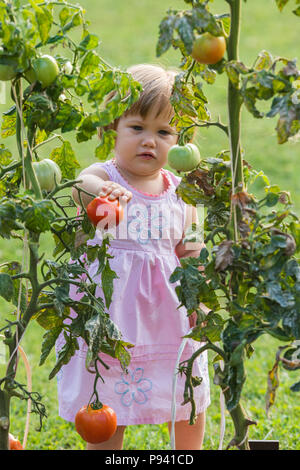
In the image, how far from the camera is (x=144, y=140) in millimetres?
2160

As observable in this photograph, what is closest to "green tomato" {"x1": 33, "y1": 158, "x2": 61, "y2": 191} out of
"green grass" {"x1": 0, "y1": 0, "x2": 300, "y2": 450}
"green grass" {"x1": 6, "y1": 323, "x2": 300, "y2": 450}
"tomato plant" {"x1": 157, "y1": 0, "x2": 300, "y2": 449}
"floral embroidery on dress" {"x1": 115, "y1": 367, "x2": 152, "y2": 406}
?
"tomato plant" {"x1": 157, "y1": 0, "x2": 300, "y2": 449}

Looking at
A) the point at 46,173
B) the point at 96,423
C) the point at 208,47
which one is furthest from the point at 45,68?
the point at 96,423

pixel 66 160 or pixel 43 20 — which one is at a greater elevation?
pixel 43 20

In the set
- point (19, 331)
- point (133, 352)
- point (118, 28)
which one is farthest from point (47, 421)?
point (118, 28)

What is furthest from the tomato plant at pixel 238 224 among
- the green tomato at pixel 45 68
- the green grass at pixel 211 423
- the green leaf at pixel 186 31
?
the green grass at pixel 211 423

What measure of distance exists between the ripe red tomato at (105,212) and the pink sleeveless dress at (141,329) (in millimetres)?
579

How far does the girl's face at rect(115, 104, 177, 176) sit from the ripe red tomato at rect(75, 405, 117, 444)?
79 centimetres

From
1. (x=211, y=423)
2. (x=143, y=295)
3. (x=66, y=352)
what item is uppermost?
(x=143, y=295)

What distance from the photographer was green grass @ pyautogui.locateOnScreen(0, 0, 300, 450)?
9.21 feet

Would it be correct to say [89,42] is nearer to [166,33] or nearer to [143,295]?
[166,33]

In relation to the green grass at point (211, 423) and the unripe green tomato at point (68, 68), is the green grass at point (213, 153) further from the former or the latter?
the unripe green tomato at point (68, 68)

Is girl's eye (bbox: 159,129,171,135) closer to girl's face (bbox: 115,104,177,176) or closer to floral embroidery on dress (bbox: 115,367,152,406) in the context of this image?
girl's face (bbox: 115,104,177,176)

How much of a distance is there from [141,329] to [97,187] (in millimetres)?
501

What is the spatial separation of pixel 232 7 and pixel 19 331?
0.92m
